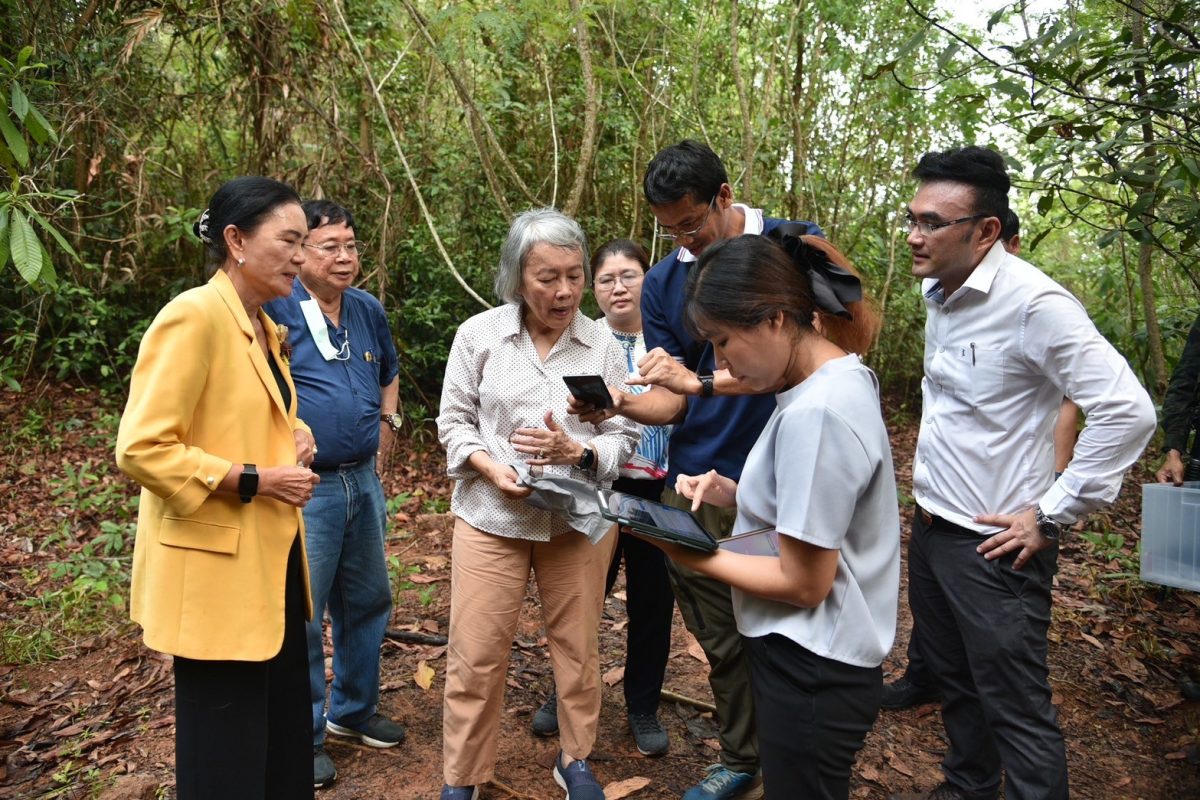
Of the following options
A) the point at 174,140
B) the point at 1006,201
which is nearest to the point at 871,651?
the point at 1006,201

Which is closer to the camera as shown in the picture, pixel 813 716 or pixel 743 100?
pixel 813 716

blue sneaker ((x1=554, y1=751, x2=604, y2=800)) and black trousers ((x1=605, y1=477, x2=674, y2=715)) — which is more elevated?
black trousers ((x1=605, y1=477, x2=674, y2=715))

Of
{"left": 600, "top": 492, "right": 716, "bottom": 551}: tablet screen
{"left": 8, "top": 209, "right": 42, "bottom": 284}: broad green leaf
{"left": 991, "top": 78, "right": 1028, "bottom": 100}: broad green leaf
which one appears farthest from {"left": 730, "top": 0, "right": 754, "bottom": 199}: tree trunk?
{"left": 8, "top": 209, "right": 42, "bottom": 284}: broad green leaf

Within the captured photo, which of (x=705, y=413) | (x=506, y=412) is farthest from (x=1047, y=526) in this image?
(x=506, y=412)

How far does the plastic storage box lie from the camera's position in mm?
3145

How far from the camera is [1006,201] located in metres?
2.88

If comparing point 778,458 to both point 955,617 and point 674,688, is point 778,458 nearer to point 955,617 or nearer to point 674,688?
point 955,617

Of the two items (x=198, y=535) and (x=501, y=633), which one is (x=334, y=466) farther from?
(x=198, y=535)

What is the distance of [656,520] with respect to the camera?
6.53 ft

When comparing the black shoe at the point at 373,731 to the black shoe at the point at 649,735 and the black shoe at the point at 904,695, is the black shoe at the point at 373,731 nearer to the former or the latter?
the black shoe at the point at 649,735

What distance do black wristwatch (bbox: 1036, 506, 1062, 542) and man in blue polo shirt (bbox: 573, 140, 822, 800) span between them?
3.13 ft

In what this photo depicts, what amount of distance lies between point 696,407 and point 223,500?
168cm

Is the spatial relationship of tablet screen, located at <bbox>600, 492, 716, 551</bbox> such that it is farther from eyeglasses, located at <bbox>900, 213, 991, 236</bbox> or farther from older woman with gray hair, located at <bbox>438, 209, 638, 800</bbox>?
eyeglasses, located at <bbox>900, 213, 991, 236</bbox>

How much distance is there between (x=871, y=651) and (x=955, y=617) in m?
1.16
